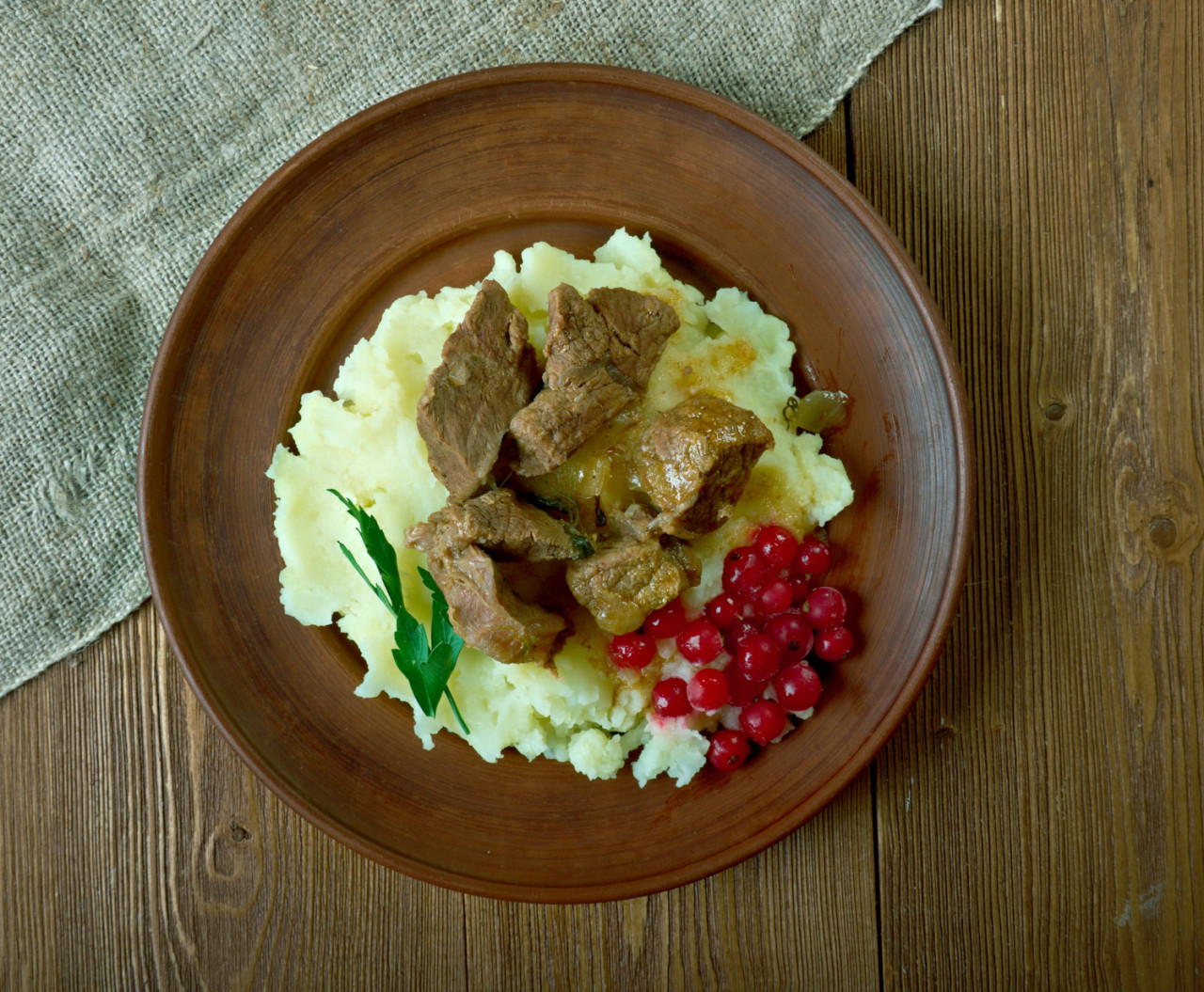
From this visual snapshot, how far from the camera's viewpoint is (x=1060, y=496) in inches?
119

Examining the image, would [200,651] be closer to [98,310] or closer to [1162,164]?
[98,310]

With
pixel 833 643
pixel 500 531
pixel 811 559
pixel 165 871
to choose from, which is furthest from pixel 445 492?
pixel 165 871

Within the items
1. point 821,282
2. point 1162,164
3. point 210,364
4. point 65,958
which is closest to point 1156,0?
point 1162,164

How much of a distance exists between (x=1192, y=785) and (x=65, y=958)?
14.7ft

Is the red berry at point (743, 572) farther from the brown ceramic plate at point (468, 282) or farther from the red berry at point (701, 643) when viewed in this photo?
the brown ceramic plate at point (468, 282)

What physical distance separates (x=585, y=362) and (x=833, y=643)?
1257 millimetres

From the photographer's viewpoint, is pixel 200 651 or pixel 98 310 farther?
pixel 98 310

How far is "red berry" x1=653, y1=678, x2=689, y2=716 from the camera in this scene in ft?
8.66

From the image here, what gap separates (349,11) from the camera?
2.95 meters

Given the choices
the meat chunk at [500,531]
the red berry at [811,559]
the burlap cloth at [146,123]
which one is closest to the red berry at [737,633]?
the red berry at [811,559]

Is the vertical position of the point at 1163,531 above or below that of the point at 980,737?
above

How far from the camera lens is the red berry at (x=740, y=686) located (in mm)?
2674

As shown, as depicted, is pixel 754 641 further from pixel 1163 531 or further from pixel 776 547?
pixel 1163 531

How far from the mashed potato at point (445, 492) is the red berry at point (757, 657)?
0.75ft
